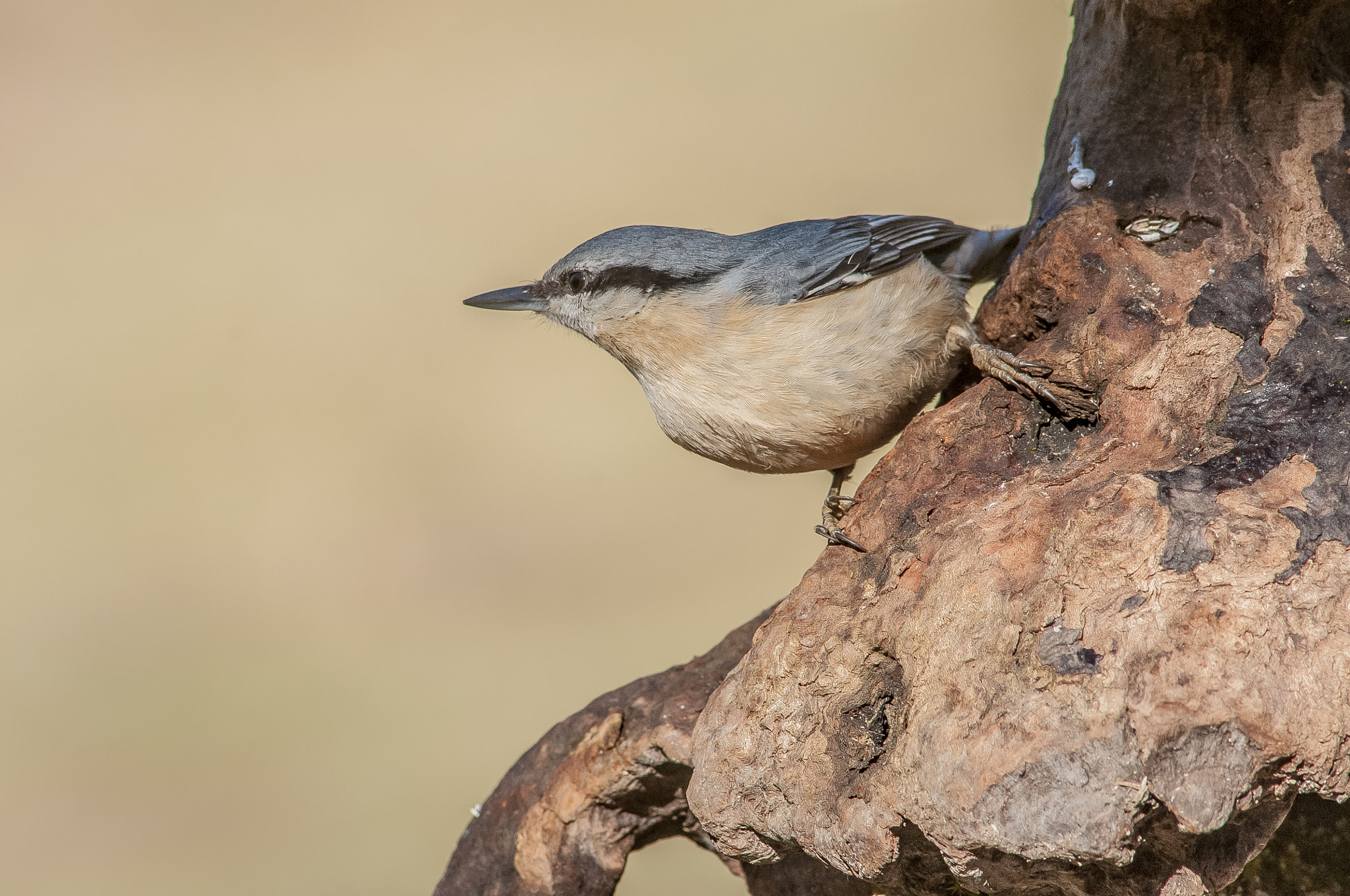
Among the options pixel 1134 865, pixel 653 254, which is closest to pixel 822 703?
pixel 1134 865

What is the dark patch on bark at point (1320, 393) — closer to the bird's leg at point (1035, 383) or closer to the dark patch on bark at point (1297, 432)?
the dark patch on bark at point (1297, 432)

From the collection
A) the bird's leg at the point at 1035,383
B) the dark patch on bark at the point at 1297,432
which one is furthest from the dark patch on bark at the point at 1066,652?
the bird's leg at the point at 1035,383

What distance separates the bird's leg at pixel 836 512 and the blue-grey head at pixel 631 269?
0.79 m

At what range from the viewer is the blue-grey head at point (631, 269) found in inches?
124

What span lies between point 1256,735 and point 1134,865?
400 mm

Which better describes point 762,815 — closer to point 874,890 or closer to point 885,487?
point 874,890

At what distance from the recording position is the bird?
9.56 ft

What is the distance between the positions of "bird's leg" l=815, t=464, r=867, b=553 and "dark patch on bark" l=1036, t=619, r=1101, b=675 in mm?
689

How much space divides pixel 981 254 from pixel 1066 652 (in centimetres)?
182

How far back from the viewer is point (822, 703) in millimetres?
2490

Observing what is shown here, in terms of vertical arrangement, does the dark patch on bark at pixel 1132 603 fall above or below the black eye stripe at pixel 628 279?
below

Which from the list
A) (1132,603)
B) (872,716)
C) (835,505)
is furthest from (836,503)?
(1132,603)

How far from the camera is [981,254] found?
348 centimetres

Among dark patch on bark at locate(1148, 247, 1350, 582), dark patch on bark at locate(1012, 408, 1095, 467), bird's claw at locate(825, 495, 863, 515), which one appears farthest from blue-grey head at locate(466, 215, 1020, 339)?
dark patch on bark at locate(1148, 247, 1350, 582)
